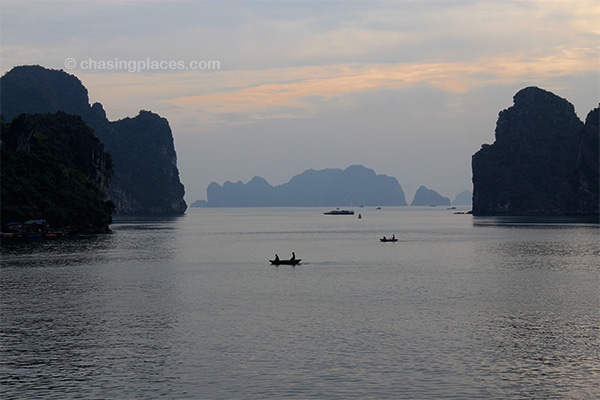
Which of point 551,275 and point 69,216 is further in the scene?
point 69,216

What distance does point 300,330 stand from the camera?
51.5 meters

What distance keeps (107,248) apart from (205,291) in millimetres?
61253

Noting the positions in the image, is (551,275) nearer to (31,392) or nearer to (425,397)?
(425,397)

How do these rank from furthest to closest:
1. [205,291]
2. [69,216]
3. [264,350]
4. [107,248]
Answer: [69,216] < [107,248] < [205,291] < [264,350]

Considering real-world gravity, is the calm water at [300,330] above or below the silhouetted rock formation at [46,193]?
below

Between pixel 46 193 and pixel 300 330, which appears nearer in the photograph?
pixel 300 330

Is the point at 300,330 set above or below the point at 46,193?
below

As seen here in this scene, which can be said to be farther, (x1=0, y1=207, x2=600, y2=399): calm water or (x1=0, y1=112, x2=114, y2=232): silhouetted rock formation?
(x1=0, y1=112, x2=114, y2=232): silhouetted rock formation

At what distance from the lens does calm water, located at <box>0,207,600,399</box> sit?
122 ft

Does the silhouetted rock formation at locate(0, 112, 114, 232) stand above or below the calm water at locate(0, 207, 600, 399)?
above

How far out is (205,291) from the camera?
74.7 metres

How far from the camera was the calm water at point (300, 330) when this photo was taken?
37.3 m

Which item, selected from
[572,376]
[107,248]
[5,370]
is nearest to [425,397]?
[572,376]

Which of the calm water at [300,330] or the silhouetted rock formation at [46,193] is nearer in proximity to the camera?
the calm water at [300,330]
